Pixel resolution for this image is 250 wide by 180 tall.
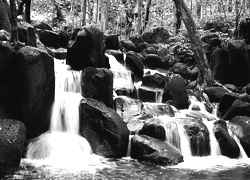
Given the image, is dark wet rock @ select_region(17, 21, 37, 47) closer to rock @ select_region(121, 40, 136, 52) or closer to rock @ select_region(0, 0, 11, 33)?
rock @ select_region(0, 0, 11, 33)

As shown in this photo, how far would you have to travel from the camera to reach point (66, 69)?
13.2 metres

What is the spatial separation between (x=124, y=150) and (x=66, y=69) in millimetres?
5404

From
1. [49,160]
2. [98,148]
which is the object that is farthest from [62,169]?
[98,148]

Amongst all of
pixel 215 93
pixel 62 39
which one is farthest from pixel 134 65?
pixel 62 39

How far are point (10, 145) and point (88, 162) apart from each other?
7.45 ft

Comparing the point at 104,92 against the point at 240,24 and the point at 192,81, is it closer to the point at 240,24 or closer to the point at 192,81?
the point at 192,81

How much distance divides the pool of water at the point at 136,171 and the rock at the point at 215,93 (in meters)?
6.84

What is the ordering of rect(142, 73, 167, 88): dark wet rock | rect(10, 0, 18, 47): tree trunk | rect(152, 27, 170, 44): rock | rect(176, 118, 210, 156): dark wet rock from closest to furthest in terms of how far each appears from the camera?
rect(10, 0, 18, 47): tree trunk → rect(176, 118, 210, 156): dark wet rock → rect(142, 73, 167, 88): dark wet rock → rect(152, 27, 170, 44): rock

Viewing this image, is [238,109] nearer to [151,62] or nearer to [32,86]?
[32,86]

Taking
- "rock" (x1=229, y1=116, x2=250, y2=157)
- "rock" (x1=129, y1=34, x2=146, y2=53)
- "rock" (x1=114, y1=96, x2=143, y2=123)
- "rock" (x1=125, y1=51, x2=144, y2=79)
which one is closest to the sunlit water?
"rock" (x1=229, y1=116, x2=250, y2=157)

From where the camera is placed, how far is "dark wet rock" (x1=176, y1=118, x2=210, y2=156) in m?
9.93

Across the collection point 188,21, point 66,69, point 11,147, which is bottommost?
point 11,147

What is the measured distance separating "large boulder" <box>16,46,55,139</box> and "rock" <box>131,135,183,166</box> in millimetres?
3020

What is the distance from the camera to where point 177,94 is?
47.3 ft
